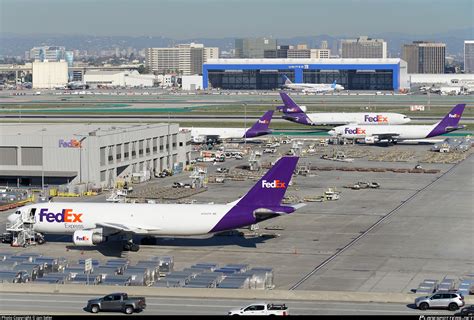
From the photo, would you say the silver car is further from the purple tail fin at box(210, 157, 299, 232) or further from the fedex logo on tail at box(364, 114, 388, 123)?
the fedex logo on tail at box(364, 114, 388, 123)

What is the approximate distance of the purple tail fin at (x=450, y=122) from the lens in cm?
15062

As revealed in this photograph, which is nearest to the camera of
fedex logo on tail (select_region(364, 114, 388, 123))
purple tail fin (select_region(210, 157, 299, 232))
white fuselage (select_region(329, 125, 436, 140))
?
purple tail fin (select_region(210, 157, 299, 232))

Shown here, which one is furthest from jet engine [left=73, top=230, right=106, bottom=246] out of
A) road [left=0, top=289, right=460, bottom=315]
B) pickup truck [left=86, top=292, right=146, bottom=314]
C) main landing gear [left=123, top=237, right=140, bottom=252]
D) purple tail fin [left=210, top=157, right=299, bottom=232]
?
pickup truck [left=86, top=292, right=146, bottom=314]

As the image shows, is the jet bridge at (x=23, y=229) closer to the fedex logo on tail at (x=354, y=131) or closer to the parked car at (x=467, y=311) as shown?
the parked car at (x=467, y=311)

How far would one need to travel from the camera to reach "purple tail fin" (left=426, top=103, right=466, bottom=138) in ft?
494

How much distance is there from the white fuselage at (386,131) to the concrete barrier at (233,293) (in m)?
102

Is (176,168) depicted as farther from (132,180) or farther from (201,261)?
(201,261)

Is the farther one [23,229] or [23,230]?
[23,229]

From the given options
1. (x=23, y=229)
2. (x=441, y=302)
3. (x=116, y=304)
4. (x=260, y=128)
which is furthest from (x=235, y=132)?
(x=116, y=304)

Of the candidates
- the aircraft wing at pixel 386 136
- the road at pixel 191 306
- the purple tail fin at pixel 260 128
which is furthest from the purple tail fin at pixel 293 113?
the road at pixel 191 306

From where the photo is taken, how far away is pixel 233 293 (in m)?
51.8

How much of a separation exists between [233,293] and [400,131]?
105205mm

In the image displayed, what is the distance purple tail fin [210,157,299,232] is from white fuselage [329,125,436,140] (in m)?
90.0

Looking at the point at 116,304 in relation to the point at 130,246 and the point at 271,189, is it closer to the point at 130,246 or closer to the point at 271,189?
the point at 130,246
